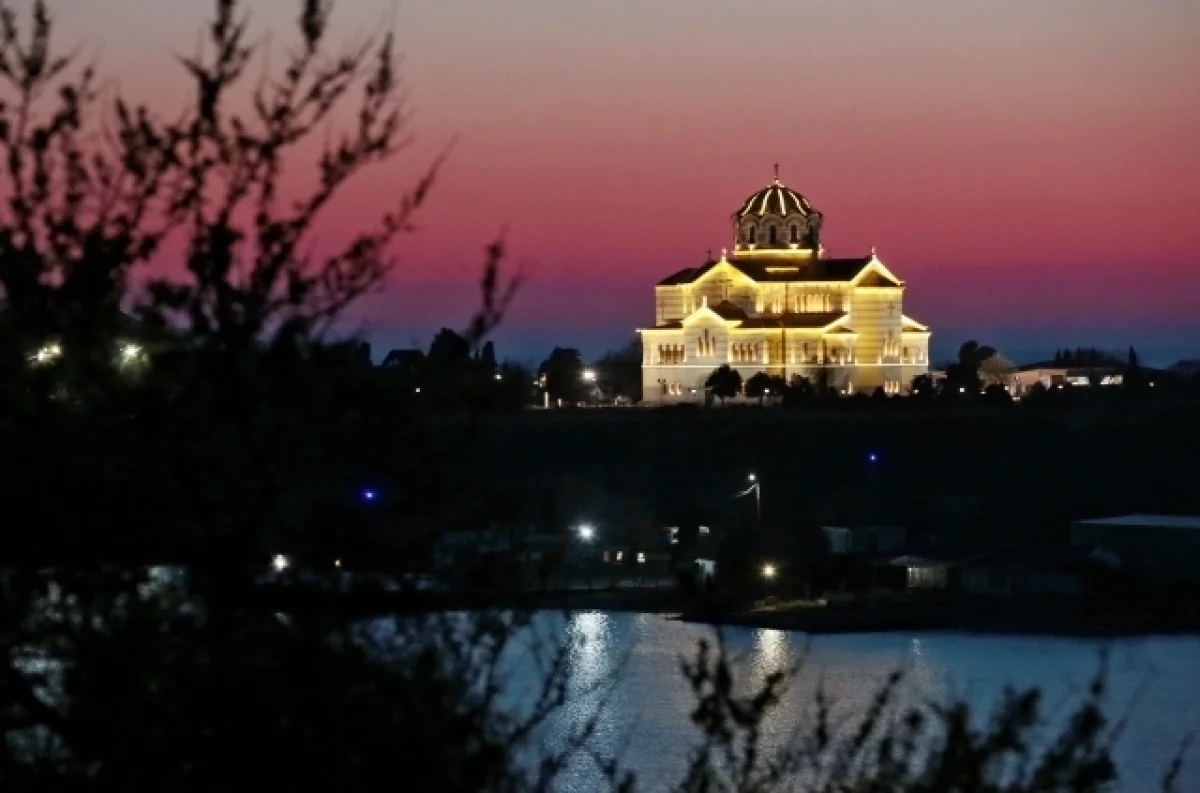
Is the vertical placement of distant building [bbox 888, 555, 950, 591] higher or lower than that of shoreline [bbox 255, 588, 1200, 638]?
higher

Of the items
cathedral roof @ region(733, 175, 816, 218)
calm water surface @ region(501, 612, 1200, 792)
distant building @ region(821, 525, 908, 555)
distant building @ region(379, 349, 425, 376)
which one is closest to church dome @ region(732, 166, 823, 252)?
cathedral roof @ region(733, 175, 816, 218)

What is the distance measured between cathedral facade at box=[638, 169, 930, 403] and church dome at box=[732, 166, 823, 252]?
1cm

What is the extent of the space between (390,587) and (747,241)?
22704 millimetres

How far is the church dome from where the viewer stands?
2425 cm

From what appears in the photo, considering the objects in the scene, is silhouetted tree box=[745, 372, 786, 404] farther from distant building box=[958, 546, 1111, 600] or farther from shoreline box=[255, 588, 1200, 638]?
shoreline box=[255, 588, 1200, 638]

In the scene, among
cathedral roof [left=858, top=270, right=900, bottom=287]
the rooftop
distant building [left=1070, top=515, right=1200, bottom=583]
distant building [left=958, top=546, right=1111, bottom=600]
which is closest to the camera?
distant building [left=958, top=546, right=1111, bottom=600]

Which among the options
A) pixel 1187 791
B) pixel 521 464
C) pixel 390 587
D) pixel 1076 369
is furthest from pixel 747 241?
pixel 390 587

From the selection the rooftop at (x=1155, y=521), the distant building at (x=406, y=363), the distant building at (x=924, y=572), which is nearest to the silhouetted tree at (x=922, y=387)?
the rooftop at (x=1155, y=521)

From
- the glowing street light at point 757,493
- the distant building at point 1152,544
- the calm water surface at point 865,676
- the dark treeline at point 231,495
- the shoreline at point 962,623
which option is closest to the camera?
the dark treeline at point 231,495

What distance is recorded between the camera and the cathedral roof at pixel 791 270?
23547 millimetres

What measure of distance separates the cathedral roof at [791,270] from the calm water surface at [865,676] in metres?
12.6

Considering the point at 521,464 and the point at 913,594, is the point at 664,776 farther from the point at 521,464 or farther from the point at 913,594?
the point at 521,464

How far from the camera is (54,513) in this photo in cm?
180

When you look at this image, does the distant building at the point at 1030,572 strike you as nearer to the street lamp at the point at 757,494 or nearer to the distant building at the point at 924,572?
the distant building at the point at 924,572
